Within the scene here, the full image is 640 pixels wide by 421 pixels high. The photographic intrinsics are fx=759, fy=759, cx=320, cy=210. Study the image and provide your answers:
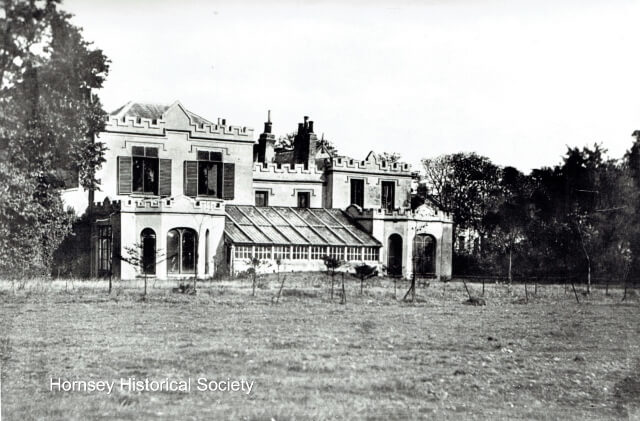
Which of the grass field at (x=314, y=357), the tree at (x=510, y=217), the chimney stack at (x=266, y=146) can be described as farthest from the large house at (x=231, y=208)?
the grass field at (x=314, y=357)

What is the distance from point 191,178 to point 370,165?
981 centimetres

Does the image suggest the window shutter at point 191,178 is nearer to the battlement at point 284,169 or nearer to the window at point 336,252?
the battlement at point 284,169

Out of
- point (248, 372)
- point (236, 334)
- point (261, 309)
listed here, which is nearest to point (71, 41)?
point (261, 309)

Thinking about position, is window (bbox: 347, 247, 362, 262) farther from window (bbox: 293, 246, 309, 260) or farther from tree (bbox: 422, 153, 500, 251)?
tree (bbox: 422, 153, 500, 251)

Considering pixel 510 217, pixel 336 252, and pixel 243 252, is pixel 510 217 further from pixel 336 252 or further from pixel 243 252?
pixel 243 252

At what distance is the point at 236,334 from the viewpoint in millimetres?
13547

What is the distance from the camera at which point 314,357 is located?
11406mm

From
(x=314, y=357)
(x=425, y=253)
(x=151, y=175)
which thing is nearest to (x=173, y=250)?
(x=151, y=175)

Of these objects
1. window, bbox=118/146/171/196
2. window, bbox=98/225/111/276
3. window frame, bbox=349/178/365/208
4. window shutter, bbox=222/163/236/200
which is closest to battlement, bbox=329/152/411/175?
window frame, bbox=349/178/365/208

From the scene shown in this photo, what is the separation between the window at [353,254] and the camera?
1329 inches

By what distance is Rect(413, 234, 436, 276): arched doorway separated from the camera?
35688 millimetres

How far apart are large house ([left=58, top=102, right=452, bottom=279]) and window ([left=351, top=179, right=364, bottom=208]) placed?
51 mm

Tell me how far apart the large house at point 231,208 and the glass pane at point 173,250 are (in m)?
0.04

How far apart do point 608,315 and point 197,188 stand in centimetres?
1987
